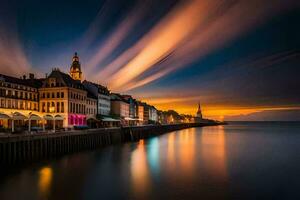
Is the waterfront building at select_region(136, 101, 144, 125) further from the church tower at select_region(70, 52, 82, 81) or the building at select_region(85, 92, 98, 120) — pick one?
the building at select_region(85, 92, 98, 120)

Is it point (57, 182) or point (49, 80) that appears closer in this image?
point (57, 182)

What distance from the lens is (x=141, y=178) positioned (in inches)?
1126

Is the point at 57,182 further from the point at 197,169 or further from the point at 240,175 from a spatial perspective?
the point at 240,175

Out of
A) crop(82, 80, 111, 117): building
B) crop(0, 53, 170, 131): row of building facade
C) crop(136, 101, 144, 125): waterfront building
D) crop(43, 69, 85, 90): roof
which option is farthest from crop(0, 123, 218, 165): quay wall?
crop(136, 101, 144, 125): waterfront building

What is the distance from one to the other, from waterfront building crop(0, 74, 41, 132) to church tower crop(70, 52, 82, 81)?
27.0 metres

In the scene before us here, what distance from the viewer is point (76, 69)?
9275cm

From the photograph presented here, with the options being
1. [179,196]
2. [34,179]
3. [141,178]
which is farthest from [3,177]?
Answer: [179,196]

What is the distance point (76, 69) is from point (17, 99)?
3870 centimetres

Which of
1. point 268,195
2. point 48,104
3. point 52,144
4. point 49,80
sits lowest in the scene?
point 268,195

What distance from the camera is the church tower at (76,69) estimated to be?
92250 millimetres

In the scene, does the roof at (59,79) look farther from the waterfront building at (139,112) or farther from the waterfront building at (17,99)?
the waterfront building at (139,112)

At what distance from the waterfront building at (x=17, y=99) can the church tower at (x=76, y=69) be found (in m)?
27.0

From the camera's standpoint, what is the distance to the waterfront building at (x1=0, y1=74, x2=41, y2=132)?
5081 cm

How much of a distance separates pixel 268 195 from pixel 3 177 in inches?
865
